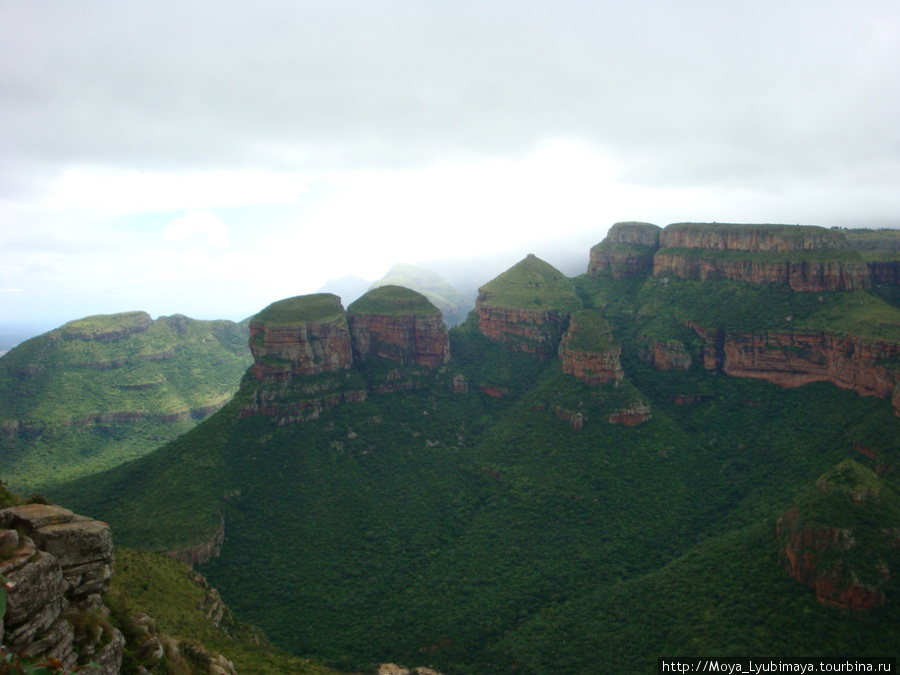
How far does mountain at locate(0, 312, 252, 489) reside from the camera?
353 ft

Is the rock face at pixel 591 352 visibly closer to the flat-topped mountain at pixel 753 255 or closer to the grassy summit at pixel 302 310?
the flat-topped mountain at pixel 753 255

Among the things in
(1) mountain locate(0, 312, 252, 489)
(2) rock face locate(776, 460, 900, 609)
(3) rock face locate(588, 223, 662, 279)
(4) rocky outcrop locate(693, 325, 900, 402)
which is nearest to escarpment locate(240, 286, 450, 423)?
(1) mountain locate(0, 312, 252, 489)

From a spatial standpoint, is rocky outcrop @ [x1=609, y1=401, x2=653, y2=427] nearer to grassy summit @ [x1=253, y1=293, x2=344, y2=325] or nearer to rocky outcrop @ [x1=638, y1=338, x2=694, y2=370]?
rocky outcrop @ [x1=638, y1=338, x2=694, y2=370]

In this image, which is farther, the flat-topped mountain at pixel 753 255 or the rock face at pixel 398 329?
the rock face at pixel 398 329

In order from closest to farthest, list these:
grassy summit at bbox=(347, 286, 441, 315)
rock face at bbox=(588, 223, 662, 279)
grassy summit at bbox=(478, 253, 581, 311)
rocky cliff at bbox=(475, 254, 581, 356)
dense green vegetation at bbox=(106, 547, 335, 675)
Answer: dense green vegetation at bbox=(106, 547, 335, 675) < grassy summit at bbox=(347, 286, 441, 315) < rocky cliff at bbox=(475, 254, 581, 356) < grassy summit at bbox=(478, 253, 581, 311) < rock face at bbox=(588, 223, 662, 279)

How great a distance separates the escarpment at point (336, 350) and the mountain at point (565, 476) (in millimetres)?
366

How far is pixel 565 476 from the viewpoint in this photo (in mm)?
73125

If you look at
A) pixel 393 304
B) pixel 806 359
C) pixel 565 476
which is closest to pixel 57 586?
pixel 565 476

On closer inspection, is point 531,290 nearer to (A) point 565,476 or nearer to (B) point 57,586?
(A) point 565,476

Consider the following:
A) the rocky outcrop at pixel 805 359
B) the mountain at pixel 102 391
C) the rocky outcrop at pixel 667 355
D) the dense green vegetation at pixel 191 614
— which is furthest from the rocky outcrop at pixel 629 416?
the mountain at pixel 102 391

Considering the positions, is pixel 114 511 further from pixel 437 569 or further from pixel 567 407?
pixel 567 407

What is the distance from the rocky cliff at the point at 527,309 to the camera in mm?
103375

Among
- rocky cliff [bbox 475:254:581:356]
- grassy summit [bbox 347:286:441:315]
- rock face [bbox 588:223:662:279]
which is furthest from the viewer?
rock face [bbox 588:223:662:279]

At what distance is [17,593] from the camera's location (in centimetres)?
1711
